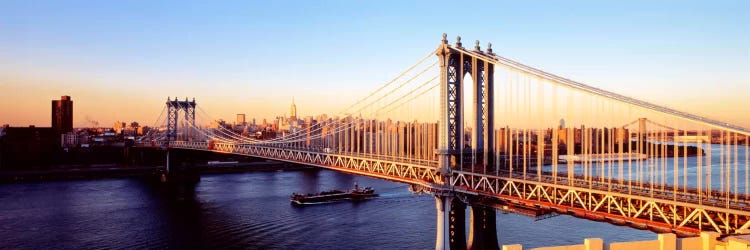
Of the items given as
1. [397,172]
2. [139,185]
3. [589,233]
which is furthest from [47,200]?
[589,233]

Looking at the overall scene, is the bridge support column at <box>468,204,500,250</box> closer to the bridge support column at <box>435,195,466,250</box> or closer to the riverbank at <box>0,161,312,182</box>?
the bridge support column at <box>435,195,466,250</box>

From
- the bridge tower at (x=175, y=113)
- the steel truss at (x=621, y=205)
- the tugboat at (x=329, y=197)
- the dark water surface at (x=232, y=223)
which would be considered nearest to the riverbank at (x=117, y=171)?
the bridge tower at (x=175, y=113)

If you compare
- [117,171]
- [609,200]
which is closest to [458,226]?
[609,200]

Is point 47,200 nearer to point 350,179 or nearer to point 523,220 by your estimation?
point 350,179

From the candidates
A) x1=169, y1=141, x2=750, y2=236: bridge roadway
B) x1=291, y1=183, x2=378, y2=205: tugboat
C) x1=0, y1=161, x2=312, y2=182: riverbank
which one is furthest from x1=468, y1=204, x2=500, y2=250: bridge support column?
x1=0, y1=161, x2=312, y2=182: riverbank

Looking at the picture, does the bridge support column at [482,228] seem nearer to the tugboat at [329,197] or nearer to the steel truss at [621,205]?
the steel truss at [621,205]

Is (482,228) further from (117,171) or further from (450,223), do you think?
(117,171)
